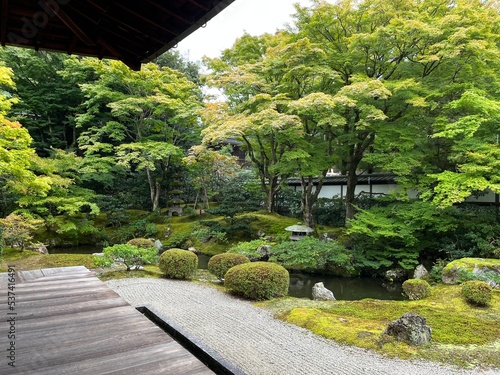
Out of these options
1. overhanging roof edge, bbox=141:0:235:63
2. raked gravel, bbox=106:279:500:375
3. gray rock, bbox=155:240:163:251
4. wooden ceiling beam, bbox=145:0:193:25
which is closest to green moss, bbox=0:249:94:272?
raked gravel, bbox=106:279:500:375

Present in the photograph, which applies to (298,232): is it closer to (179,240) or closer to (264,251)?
(264,251)

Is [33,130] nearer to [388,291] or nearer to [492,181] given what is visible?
[388,291]

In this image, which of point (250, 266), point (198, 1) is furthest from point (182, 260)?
point (198, 1)

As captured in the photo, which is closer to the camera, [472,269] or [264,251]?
[472,269]

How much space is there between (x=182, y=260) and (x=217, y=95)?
8.31 meters

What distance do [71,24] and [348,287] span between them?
8804 mm

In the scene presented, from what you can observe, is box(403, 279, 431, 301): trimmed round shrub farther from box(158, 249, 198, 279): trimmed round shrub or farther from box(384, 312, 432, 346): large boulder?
box(158, 249, 198, 279): trimmed round shrub

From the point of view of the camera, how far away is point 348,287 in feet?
29.7

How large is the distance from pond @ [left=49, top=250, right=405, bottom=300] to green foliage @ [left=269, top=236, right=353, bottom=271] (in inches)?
15.9

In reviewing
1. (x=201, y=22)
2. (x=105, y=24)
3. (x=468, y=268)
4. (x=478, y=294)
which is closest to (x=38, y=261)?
(x=105, y=24)

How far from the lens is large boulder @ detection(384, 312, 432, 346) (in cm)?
436

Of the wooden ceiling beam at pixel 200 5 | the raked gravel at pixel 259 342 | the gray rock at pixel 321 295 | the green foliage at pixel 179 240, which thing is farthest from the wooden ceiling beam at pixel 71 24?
the green foliage at pixel 179 240

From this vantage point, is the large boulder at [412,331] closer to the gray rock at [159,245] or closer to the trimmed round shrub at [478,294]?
the trimmed round shrub at [478,294]

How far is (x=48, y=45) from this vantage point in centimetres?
305
